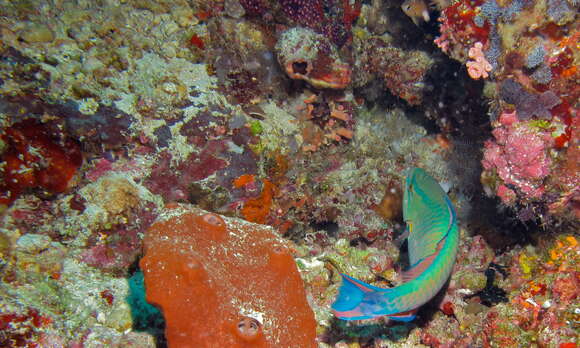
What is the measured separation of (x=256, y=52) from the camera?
5176 millimetres

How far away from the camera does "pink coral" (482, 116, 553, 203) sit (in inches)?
126

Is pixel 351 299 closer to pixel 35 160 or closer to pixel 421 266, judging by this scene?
pixel 421 266

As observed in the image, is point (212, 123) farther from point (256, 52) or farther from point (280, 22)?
point (280, 22)

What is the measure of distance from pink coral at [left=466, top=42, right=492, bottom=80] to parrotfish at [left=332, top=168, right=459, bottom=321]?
150 centimetres

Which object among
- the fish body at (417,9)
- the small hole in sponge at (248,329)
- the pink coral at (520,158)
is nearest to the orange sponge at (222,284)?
the small hole in sponge at (248,329)

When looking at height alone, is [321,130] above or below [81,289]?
above

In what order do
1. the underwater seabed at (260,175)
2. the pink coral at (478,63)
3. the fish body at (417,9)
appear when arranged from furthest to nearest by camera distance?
1. the fish body at (417,9)
2. the pink coral at (478,63)
3. the underwater seabed at (260,175)

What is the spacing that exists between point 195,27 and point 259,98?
162 cm

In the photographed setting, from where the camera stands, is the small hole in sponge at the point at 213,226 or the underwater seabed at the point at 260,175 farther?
the small hole in sponge at the point at 213,226

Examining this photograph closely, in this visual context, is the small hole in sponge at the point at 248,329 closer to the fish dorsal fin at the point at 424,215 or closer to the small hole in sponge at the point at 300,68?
the fish dorsal fin at the point at 424,215

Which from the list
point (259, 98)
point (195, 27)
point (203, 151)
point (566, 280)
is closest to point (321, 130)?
point (259, 98)

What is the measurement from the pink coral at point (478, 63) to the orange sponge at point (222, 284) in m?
2.94

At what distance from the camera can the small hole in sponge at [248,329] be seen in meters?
2.45

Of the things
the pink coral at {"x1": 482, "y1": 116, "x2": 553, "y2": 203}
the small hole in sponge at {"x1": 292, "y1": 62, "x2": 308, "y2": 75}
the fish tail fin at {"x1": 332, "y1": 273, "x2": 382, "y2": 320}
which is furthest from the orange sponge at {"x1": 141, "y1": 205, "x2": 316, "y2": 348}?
the small hole in sponge at {"x1": 292, "y1": 62, "x2": 308, "y2": 75}
